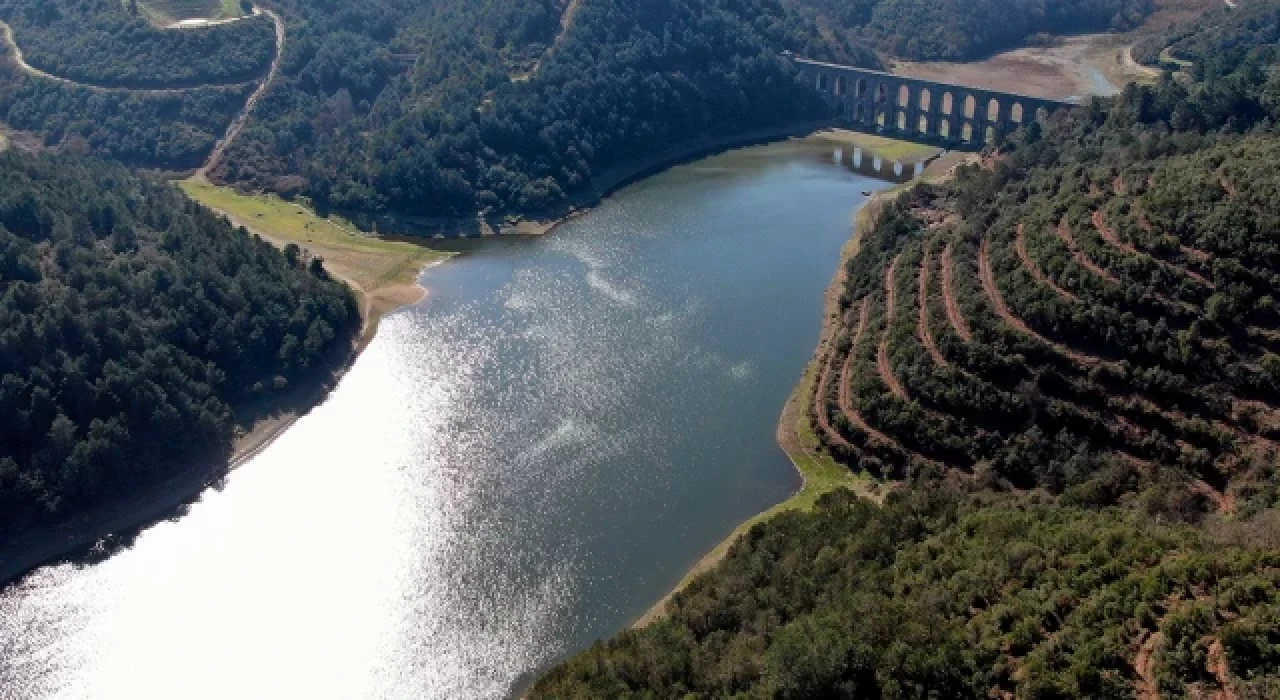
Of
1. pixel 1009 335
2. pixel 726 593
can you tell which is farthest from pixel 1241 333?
pixel 726 593

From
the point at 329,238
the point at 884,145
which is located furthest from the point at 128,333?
the point at 884,145

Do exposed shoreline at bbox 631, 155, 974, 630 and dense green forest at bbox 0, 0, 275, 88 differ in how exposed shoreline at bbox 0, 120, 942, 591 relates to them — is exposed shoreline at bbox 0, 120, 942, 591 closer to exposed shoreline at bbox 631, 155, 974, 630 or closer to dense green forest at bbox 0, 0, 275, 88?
exposed shoreline at bbox 631, 155, 974, 630

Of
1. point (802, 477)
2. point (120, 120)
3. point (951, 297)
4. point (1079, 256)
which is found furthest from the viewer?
point (120, 120)

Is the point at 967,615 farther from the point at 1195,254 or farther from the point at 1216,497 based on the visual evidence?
the point at 1195,254

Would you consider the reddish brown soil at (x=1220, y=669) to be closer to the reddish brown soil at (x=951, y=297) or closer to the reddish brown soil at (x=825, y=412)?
the reddish brown soil at (x=825, y=412)

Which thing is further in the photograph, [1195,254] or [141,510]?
[141,510]

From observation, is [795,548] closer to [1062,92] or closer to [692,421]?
[692,421]

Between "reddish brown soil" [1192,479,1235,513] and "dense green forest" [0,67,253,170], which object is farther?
"dense green forest" [0,67,253,170]

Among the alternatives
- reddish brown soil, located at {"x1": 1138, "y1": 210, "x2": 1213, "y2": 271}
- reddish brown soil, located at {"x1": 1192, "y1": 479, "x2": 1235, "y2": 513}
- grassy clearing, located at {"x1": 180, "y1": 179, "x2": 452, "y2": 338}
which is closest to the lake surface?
grassy clearing, located at {"x1": 180, "y1": 179, "x2": 452, "y2": 338}
